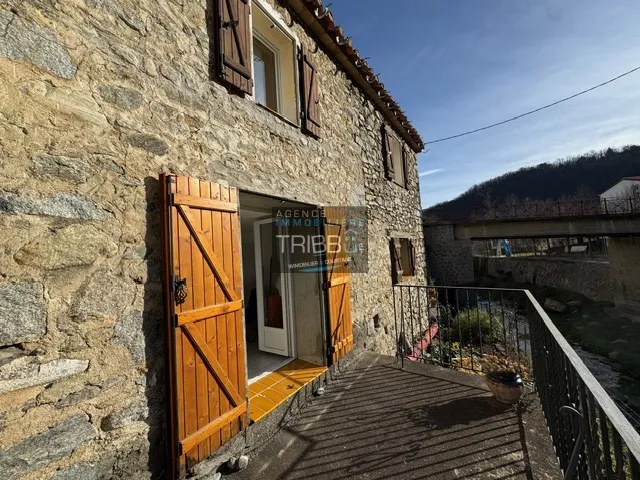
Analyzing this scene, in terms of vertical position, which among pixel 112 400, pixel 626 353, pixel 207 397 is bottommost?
pixel 626 353

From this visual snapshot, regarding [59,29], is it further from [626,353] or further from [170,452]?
[626,353]

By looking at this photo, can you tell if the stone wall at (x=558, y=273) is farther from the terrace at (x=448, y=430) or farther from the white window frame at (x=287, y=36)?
the white window frame at (x=287, y=36)

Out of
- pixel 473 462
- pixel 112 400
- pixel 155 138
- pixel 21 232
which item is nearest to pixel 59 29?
pixel 155 138

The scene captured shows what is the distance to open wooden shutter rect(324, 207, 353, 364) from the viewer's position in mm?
3885

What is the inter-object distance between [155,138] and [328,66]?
3429 millimetres

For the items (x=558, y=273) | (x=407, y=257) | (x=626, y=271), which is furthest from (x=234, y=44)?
(x=558, y=273)

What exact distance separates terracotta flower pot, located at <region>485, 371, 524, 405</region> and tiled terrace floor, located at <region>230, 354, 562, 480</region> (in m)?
0.09

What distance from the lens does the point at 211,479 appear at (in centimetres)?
A: 211

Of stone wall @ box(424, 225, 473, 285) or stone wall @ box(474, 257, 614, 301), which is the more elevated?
stone wall @ box(424, 225, 473, 285)

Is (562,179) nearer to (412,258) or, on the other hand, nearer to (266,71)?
(412,258)

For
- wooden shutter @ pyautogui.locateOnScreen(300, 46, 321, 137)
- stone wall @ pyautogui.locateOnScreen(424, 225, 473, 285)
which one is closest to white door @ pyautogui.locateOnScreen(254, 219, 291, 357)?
wooden shutter @ pyautogui.locateOnScreen(300, 46, 321, 137)

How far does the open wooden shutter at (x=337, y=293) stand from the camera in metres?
3.88

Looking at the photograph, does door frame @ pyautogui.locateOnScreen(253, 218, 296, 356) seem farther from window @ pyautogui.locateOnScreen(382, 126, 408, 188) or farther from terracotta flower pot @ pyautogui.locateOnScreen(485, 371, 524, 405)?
window @ pyautogui.locateOnScreen(382, 126, 408, 188)

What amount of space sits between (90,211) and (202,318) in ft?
3.25
